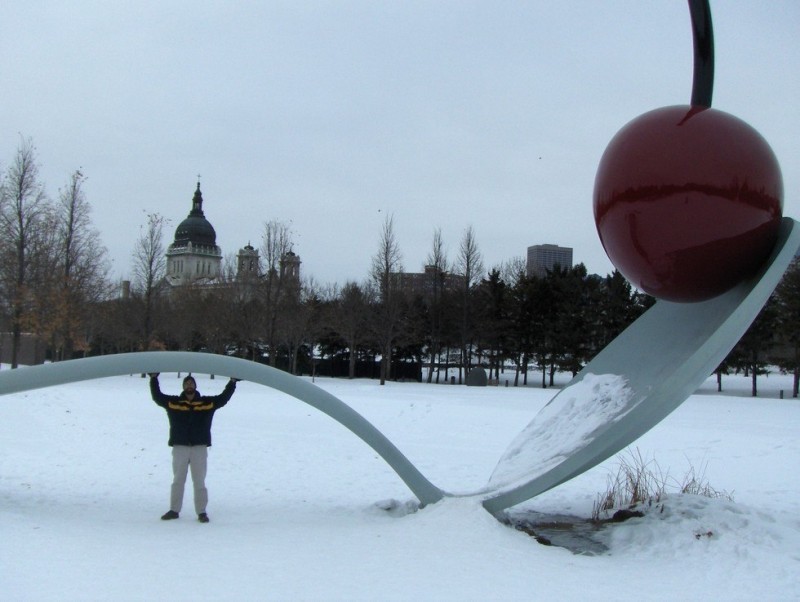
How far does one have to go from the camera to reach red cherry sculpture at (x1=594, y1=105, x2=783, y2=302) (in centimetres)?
657

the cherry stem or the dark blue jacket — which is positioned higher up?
the cherry stem

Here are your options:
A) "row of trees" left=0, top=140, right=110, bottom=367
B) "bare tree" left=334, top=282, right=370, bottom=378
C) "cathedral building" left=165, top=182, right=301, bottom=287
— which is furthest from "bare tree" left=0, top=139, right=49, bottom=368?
"cathedral building" left=165, top=182, right=301, bottom=287

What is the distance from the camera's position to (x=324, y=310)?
127ft

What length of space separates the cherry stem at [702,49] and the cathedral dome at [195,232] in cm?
12656

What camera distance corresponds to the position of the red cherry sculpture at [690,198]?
6574 millimetres

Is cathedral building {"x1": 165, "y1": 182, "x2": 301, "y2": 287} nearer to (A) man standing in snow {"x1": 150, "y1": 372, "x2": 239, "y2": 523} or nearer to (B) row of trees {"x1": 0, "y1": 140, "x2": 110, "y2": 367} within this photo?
(B) row of trees {"x1": 0, "y1": 140, "x2": 110, "y2": 367}

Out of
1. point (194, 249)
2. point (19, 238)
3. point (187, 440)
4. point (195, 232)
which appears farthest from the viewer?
point (195, 232)

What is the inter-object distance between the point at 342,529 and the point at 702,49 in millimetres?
6017

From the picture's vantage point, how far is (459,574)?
536cm

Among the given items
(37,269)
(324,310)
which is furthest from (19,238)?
(324,310)

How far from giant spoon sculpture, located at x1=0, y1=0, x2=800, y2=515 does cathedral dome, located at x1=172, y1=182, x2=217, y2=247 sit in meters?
126

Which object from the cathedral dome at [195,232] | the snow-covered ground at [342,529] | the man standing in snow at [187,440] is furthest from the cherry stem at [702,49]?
the cathedral dome at [195,232]

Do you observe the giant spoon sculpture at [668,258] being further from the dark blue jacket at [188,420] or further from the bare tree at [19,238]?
the bare tree at [19,238]

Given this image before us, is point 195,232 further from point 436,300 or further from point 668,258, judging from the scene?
point 668,258
